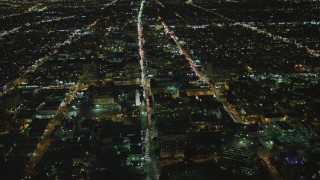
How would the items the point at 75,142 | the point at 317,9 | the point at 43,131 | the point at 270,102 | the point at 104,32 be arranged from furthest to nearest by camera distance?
the point at 317,9 → the point at 104,32 → the point at 270,102 → the point at 43,131 → the point at 75,142

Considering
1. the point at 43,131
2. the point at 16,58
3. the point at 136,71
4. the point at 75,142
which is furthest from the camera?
the point at 16,58

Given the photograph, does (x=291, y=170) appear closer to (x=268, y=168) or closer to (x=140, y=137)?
(x=268, y=168)

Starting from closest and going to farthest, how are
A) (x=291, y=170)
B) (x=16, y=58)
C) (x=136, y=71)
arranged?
(x=291, y=170), (x=136, y=71), (x=16, y=58)

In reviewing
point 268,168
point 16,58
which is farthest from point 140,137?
point 16,58

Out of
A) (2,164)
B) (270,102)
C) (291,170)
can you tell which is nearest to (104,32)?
(270,102)

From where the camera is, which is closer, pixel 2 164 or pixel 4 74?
pixel 2 164

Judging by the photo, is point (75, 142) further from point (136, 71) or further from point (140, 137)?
point (136, 71)
